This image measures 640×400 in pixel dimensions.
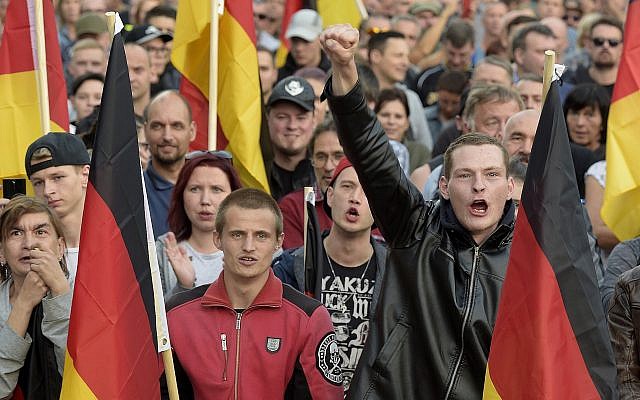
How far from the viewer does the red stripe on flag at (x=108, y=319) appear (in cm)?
560

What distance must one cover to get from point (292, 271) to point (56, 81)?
1895 mm

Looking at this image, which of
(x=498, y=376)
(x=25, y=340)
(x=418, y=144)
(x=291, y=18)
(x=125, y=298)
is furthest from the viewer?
(x=291, y=18)

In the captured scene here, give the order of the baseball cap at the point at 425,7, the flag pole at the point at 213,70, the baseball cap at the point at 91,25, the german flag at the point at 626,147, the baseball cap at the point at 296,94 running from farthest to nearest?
the baseball cap at the point at 425,7 → the baseball cap at the point at 91,25 → the baseball cap at the point at 296,94 → the flag pole at the point at 213,70 → the german flag at the point at 626,147

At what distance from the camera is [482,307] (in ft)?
18.5

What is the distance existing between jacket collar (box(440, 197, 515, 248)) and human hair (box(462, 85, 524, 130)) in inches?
128

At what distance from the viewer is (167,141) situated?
8.84 meters

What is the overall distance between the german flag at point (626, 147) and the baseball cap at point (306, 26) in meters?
4.36

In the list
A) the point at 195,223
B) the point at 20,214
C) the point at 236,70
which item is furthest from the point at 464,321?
the point at 236,70

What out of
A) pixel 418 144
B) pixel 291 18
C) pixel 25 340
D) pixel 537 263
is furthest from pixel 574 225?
pixel 291 18

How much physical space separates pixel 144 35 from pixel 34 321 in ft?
19.1

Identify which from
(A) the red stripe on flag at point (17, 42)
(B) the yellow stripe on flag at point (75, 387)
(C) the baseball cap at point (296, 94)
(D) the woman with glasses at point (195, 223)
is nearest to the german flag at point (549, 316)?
(B) the yellow stripe on flag at point (75, 387)

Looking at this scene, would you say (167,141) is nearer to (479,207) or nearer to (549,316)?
(479,207)

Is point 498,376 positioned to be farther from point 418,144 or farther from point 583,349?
point 418,144

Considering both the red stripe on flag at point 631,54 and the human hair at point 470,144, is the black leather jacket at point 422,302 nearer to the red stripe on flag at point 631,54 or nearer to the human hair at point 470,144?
the human hair at point 470,144
